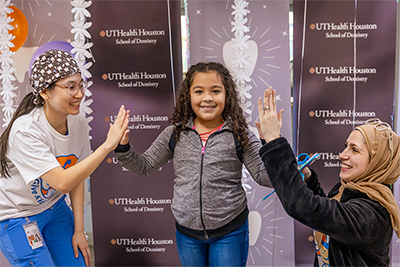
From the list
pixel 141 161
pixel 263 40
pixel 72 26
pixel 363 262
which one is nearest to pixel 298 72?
pixel 263 40

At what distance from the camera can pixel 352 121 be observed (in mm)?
2809

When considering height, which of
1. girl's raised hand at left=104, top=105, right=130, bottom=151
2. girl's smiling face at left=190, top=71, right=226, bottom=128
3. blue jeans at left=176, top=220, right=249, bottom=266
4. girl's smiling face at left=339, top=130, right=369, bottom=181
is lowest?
blue jeans at left=176, top=220, right=249, bottom=266

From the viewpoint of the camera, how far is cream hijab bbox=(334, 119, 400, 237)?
1.47m

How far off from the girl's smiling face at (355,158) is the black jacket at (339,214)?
88mm

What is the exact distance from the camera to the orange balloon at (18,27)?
2.81m

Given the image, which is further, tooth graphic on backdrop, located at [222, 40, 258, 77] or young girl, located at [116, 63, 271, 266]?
tooth graphic on backdrop, located at [222, 40, 258, 77]

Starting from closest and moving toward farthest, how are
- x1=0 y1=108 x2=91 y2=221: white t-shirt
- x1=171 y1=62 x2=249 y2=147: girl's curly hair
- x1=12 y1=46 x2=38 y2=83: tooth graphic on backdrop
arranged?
x1=0 y1=108 x2=91 y2=221: white t-shirt, x1=171 y1=62 x2=249 y2=147: girl's curly hair, x1=12 y1=46 x2=38 y2=83: tooth graphic on backdrop

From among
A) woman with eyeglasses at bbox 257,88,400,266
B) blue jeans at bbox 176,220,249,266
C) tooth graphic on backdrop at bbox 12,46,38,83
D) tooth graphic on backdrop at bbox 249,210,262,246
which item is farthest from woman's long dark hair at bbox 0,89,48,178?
tooth graphic on backdrop at bbox 249,210,262,246

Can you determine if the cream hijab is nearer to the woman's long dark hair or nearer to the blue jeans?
the blue jeans

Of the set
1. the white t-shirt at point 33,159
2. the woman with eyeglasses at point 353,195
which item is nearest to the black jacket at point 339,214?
the woman with eyeglasses at point 353,195

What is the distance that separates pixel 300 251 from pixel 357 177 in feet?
5.27

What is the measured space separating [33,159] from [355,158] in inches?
62.6

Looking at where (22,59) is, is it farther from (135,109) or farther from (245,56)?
(245,56)

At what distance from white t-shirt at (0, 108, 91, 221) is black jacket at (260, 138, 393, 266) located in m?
1.16
